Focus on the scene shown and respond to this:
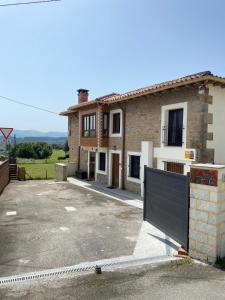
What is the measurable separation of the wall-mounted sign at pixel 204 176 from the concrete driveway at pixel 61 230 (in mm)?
2484

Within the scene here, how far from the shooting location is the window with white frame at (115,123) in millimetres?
17712

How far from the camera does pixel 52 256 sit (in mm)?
6867

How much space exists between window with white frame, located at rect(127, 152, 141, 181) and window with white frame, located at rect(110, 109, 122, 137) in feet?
5.99

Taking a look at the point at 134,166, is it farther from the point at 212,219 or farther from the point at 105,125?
the point at 212,219

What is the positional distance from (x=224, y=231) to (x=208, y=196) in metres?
0.88

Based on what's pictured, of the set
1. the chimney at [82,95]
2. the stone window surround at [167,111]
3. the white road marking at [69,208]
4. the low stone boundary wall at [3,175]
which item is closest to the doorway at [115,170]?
the stone window surround at [167,111]

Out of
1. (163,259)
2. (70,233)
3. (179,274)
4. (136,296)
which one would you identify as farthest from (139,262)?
(70,233)

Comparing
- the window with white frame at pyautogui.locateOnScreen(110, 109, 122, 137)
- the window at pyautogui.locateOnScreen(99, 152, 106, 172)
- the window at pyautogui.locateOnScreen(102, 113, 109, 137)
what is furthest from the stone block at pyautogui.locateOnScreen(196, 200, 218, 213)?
the window at pyautogui.locateOnScreen(99, 152, 106, 172)

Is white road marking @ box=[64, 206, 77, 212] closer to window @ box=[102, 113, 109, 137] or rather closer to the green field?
window @ box=[102, 113, 109, 137]

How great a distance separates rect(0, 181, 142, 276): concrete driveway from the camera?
6.77 m

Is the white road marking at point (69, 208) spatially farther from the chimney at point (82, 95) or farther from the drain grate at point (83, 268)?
the chimney at point (82, 95)

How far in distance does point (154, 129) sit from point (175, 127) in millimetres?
1413

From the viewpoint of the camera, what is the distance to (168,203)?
309 inches

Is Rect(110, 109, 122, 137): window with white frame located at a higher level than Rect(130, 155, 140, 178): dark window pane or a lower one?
higher
